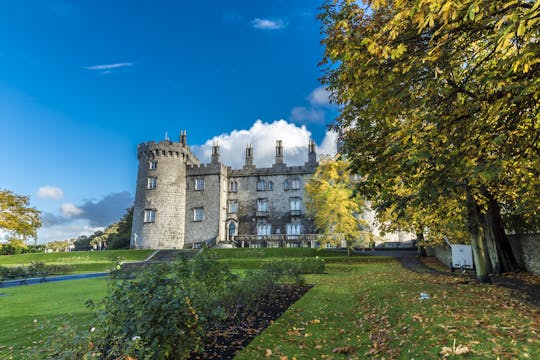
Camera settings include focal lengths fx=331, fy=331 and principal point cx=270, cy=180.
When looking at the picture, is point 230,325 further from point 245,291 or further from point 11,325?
point 11,325

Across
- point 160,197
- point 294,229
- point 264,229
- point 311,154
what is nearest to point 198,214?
point 160,197

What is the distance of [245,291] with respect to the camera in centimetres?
916

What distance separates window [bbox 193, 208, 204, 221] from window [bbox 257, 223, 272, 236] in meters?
8.03

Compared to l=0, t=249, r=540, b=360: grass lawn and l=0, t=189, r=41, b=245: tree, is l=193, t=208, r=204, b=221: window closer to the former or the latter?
l=0, t=189, r=41, b=245: tree

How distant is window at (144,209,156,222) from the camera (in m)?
44.2

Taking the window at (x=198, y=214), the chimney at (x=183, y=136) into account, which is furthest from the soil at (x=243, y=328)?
the chimney at (x=183, y=136)

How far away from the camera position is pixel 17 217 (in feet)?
94.1

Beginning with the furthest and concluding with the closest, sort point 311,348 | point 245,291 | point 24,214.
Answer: point 24,214
point 245,291
point 311,348

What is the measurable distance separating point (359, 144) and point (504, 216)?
13.0 m

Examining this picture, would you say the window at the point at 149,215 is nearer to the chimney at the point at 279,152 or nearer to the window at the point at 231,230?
the window at the point at 231,230

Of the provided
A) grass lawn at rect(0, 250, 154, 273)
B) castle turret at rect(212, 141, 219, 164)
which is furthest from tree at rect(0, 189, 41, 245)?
castle turret at rect(212, 141, 219, 164)

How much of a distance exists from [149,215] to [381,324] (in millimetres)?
41228

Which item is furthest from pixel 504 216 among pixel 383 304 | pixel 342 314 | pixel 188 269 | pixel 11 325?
pixel 11 325

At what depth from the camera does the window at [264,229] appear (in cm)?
4662
